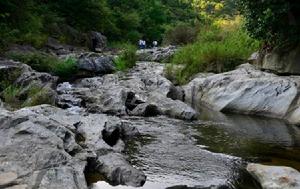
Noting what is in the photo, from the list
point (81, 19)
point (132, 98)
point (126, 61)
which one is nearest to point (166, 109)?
Answer: point (132, 98)

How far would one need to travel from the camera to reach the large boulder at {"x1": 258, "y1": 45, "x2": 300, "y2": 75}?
14266 mm

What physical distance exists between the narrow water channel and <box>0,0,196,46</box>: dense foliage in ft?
44.6

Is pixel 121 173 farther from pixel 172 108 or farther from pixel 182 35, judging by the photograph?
pixel 182 35

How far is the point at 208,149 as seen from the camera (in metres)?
8.92

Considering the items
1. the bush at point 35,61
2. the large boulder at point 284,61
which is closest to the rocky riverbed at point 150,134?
the large boulder at point 284,61

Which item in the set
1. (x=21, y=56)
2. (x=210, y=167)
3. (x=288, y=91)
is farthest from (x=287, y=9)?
(x=21, y=56)

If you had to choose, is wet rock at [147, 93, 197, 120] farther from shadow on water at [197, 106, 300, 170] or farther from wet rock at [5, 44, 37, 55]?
wet rock at [5, 44, 37, 55]

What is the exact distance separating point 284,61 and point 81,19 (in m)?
26.5

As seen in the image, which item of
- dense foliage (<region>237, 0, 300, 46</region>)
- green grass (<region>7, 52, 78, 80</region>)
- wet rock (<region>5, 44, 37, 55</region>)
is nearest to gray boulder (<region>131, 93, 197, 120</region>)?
dense foliage (<region>237, 0, 300, 46</region>)

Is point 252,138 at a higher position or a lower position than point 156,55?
lower

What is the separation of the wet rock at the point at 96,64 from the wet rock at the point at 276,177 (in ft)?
46.9

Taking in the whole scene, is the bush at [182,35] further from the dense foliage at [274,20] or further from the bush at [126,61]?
the dense foliage at [274,20]

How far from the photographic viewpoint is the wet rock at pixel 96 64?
2066 centimetres

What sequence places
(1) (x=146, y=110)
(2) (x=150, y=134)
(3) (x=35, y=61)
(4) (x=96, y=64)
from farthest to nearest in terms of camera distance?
(4) (x=96, y=64) → (3) (x=35, y=61) → (1) (x=146, y=110) → (2) (x=150, y=134)
